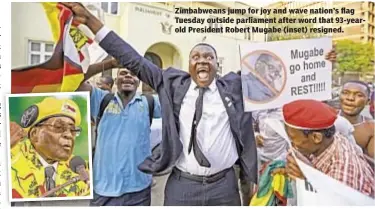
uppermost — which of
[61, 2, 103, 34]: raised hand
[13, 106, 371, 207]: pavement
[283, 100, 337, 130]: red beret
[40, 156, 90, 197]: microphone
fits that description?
[61, 2, 103, 34]: raised hand

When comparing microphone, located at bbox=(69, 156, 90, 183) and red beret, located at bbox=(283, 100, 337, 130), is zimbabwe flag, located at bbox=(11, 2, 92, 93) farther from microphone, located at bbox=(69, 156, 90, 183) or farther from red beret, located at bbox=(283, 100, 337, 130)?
red beret, located at bbox=(283, 100, 337, 130)

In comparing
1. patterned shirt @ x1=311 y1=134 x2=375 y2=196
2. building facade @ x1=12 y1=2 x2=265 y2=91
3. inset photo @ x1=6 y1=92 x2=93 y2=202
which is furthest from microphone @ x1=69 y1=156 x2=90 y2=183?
patterned shirt @ x1=311 y1=134 x2=375 y2=196

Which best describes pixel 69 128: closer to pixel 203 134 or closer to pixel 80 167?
pixel 80 167

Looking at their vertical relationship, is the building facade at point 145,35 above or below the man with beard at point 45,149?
above

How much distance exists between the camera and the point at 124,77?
7.33ft

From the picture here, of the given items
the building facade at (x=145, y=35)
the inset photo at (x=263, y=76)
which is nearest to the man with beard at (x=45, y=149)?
the building facade at (x=145, y=35)

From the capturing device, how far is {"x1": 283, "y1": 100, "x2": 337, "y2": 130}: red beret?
7.30 ft

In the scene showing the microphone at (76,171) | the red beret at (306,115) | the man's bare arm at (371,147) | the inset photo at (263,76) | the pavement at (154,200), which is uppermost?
the inset photo at (263,76)

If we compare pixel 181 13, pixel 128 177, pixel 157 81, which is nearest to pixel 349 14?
pixel 181 13

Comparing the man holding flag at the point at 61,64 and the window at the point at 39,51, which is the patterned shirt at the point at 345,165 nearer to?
the man holding flag at the point at 61,64

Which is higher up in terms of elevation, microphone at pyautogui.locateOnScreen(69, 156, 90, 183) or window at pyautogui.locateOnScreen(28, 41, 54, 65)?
window at pyautogui.locateOnScreen(28, 41, 54, 65)

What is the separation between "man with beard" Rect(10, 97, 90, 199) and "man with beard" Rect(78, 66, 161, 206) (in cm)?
11

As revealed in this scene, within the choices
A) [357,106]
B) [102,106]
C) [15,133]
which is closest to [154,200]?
[102,106]

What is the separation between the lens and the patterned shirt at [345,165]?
2.24 meters
